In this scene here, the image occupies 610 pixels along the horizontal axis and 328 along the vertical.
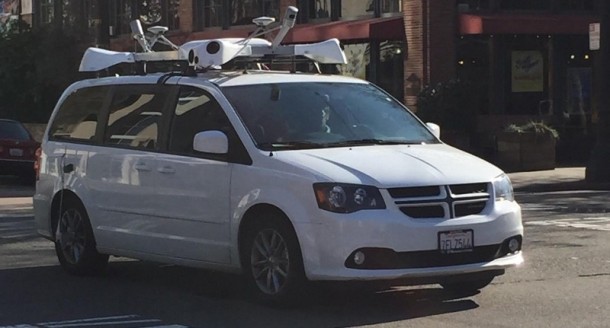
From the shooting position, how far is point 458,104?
28047 mm

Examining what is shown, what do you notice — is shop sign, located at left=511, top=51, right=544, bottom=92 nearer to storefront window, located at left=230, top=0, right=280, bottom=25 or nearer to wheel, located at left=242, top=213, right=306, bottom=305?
storefront window, located at left=230, top=0, right=280, bottom=25

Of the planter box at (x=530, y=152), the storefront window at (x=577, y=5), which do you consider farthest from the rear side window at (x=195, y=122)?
the storefront window at (x=577, y=5)

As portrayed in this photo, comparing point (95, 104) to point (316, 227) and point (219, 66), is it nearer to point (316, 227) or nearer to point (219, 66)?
point (219, 66)

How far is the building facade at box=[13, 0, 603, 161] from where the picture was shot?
2908cm

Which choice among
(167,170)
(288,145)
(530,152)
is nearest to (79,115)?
(167,170)

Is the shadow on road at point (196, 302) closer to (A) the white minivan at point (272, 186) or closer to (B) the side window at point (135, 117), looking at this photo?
(A) the white minivan at point (272, 186)

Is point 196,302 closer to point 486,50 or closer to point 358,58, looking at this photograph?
point 486,50

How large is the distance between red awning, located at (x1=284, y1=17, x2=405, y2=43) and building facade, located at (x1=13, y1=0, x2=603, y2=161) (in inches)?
1.1

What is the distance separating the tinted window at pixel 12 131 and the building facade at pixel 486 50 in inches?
120

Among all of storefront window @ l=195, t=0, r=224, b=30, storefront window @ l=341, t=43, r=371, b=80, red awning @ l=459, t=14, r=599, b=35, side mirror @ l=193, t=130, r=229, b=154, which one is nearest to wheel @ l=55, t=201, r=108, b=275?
side mirror @ l=193, t=130, r=229, b=154

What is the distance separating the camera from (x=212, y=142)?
9133mm

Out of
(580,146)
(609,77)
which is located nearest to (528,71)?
(580,146)

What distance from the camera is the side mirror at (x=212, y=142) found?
29.9 feet

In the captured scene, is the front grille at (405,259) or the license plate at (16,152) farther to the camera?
the license plate at (16,152)
